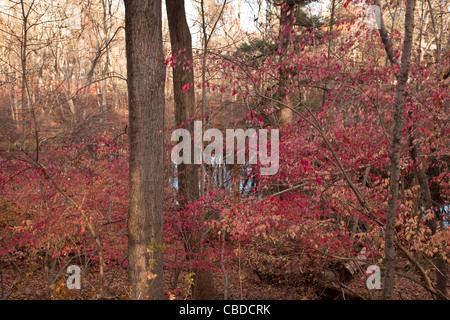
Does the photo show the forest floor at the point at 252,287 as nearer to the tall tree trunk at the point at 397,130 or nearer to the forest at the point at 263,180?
the forest at the point at 263,180

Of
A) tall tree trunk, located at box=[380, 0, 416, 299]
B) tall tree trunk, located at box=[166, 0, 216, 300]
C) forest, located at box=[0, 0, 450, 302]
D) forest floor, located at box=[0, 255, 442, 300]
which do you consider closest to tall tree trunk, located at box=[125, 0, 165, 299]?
forest, located at box=[0, 0, 450, 302]

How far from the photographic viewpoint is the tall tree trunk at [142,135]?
4961mm

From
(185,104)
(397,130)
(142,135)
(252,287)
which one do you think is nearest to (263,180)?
(185,104)

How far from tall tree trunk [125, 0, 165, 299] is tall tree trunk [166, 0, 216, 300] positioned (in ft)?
8.69

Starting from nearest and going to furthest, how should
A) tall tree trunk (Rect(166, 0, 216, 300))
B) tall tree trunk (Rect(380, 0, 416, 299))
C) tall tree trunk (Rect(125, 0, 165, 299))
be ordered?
tall tree trunk (Rect(380, 0, 416, 299)) < tall tree trunk (Rect(125, 0, 165, 299)) < tall tree trunk (Rect(166, 0, 216, 300))

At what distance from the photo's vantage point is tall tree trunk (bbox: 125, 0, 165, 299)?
4961 millimetres

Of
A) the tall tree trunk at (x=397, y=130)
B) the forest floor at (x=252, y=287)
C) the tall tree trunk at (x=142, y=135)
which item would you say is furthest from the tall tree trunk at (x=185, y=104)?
the tall tree trunk at (x=397, y=130)

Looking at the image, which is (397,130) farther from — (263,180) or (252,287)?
(252,287)

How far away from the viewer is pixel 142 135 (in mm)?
5012

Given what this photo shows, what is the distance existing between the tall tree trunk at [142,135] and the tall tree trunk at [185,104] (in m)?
2.65

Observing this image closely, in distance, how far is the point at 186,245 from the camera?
773cm

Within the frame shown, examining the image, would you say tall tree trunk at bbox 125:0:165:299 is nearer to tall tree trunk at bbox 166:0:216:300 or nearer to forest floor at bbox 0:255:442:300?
tall tree trunk at bbox 166:0:216:300

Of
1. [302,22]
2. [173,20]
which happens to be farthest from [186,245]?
[302,22]
